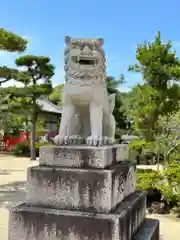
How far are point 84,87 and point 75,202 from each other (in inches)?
44.2

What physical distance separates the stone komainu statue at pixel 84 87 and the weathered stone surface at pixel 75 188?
383 millimetres

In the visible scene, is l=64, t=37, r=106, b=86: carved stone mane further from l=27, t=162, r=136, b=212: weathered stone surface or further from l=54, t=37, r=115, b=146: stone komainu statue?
l=27, t=162, r=136, b=212: weathered stone surface

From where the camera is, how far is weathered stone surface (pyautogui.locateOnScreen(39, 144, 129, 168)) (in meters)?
2.79

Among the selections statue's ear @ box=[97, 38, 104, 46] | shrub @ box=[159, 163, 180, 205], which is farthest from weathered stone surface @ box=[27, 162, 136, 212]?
shrub @ box=[159, 163, 180, 205]

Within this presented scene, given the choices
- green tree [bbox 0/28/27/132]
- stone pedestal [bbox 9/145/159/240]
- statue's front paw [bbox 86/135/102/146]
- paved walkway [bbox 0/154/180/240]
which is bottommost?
paved walkway [bbox 0/154/180/240]

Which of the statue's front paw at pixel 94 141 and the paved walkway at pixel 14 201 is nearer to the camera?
the statue's front paw at pixel 94 141

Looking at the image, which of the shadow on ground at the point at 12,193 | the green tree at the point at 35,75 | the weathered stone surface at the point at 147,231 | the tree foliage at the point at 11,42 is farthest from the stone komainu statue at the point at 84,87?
the green tree at the point at 35,75

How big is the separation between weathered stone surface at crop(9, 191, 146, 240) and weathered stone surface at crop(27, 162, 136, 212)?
77mm

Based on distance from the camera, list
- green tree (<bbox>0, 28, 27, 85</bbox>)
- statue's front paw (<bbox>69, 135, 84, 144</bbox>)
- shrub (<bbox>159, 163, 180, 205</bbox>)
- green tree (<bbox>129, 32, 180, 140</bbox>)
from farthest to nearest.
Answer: green tree (<bbox>0, 28, 27, 85</bbox>) → green tree (<bbox>129, 32, 180, 140</bbox>) → shrub (<bbox>159, 163, 180, 205</bbox>) → statue's front paw (<bbox>69, 135, 84, 144</bbox>)

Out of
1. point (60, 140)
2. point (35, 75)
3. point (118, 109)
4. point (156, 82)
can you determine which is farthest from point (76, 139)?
point (118, 109)

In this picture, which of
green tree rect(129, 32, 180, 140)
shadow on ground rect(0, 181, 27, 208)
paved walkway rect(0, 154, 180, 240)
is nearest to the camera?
paved walkway rect(0, 154, 180, 240)

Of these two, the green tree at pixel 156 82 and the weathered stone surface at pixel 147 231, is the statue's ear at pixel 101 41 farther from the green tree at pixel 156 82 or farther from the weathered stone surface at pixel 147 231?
the green tree at pixel 156 82

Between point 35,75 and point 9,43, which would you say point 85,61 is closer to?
point 9,43

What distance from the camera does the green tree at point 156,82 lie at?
7.96 meters
